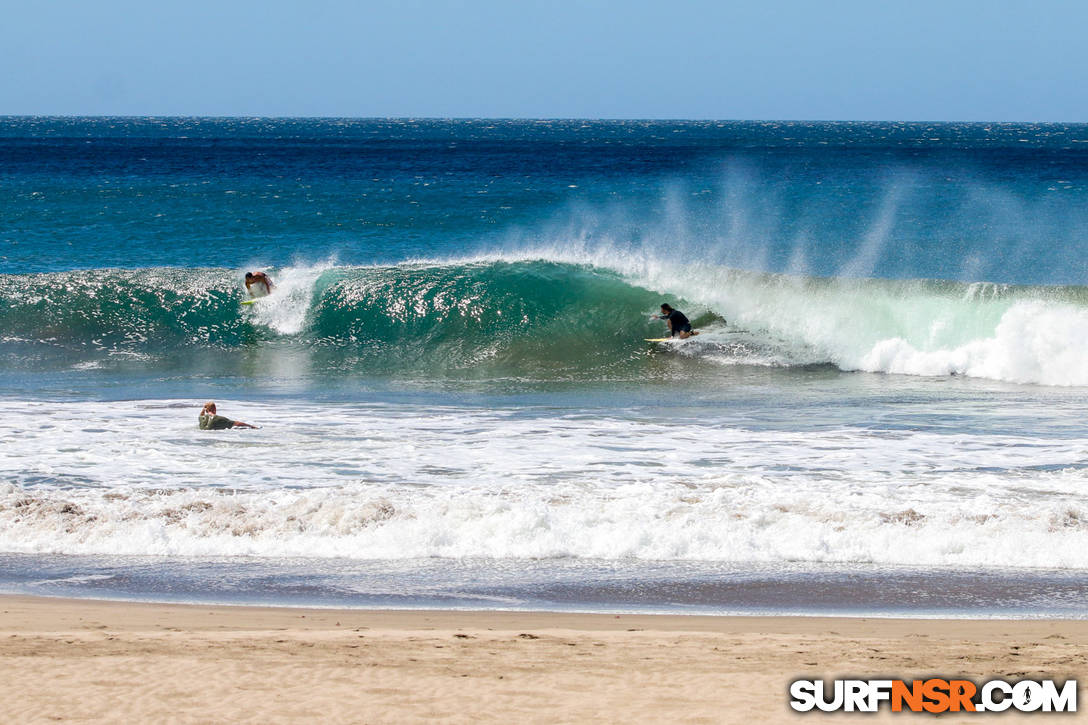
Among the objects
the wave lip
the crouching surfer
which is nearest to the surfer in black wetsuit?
the wave lip

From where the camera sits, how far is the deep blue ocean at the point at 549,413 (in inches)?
333

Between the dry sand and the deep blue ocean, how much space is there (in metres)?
0.54

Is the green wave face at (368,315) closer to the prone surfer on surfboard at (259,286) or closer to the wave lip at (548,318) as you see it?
the wave lip at (548,318)

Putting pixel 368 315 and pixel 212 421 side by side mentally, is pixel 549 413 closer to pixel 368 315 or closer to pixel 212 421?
pixel 212 421

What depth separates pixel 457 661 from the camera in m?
6.24

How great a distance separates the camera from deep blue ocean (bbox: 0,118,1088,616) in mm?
8453

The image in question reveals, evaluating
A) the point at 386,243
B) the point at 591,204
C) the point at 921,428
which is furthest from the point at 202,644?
the point at 591,204

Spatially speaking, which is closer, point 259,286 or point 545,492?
point 545,492

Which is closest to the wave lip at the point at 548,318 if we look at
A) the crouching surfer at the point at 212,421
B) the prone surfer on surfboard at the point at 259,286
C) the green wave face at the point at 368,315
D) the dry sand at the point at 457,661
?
the green wave face at the point at 368,315

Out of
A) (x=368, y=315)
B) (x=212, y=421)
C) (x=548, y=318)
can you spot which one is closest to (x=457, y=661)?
(x=212, y=421)

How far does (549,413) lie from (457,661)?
7.85m

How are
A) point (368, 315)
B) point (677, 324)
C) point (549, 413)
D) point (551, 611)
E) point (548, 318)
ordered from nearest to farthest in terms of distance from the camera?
point (551, 611) < point (549, 413) < point (677, 324) < point (548, 318) < point (368, 315)

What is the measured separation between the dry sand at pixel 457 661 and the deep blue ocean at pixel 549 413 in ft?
1.77

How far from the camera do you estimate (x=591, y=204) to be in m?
44.0
